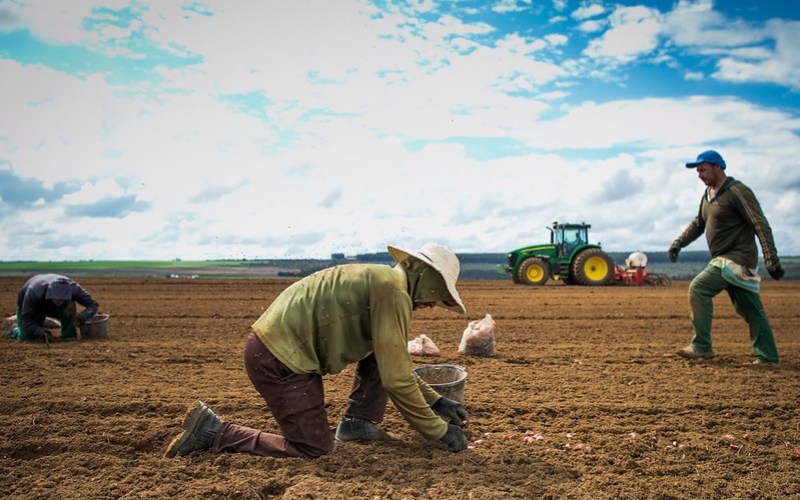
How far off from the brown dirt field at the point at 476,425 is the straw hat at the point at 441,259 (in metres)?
1.05

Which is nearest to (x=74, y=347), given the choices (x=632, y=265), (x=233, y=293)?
(x=233, y=293)

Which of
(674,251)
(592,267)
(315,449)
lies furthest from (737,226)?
(592,267)

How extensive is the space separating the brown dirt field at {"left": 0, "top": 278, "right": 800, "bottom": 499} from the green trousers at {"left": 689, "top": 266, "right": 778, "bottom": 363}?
25 cm

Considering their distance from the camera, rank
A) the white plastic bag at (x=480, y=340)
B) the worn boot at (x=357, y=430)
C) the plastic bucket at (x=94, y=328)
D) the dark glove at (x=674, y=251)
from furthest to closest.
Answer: the plastic bucket at (x=94, y=328), the dark glove at (x=674, y=251), the white plastic bag at (x=480, y=340), the worn boot at (x=357, y=430)

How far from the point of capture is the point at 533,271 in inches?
762

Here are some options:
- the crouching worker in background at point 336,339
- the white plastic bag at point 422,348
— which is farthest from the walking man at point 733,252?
the crouching worker in background at point 336,339

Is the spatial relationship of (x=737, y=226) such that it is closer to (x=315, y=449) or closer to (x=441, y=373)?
(x=441, y=373)

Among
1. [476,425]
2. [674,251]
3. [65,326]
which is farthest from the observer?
[65,326]

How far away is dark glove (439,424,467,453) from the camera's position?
349 cm

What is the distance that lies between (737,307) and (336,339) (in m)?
4.96

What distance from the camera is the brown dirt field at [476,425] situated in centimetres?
316

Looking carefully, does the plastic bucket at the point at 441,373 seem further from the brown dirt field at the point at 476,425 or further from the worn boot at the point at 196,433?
the worn boot at the point at 196,433

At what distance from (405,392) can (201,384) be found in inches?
115

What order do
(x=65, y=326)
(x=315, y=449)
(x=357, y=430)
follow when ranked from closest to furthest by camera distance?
(x=315, y=449) → (x=357, y=430) → (x=65, y=326)
